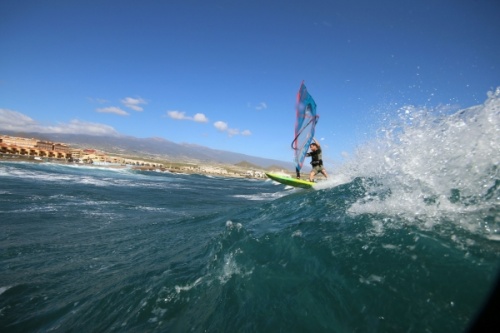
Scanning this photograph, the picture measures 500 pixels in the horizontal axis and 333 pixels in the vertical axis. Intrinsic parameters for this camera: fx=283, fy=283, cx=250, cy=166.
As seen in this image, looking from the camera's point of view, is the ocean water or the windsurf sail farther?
the windsurf sail

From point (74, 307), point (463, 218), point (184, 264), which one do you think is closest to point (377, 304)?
point (463, 218)

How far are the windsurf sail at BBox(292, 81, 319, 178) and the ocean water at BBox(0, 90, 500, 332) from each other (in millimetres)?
8237

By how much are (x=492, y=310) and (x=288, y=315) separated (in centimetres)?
234

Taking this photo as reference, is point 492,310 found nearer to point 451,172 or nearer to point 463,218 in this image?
point 463,218

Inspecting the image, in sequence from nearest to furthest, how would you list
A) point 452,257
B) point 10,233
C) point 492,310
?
point 492,310, point 452,257, point 10,233

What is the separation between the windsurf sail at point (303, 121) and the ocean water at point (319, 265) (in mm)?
8237

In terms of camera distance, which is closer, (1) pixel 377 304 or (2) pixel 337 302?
(1) pixel 377 304

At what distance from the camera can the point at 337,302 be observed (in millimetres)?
3479

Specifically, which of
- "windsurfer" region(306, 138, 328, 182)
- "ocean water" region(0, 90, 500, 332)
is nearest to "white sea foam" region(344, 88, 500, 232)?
"ocean water" region(0, 90, 500, 332)

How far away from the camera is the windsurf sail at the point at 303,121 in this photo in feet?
54.2

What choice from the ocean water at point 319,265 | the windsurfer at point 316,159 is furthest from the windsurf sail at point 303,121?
the ocean water at point 319,265

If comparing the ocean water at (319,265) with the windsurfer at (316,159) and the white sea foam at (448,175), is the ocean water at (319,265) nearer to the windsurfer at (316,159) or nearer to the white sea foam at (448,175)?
the white sea foam at (448,175)

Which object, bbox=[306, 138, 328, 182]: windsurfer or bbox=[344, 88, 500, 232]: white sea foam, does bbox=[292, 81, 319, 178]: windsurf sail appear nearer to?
bbox=[306, 138, 328, 182]: windsurfer

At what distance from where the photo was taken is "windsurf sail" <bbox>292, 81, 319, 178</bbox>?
54.2ft
